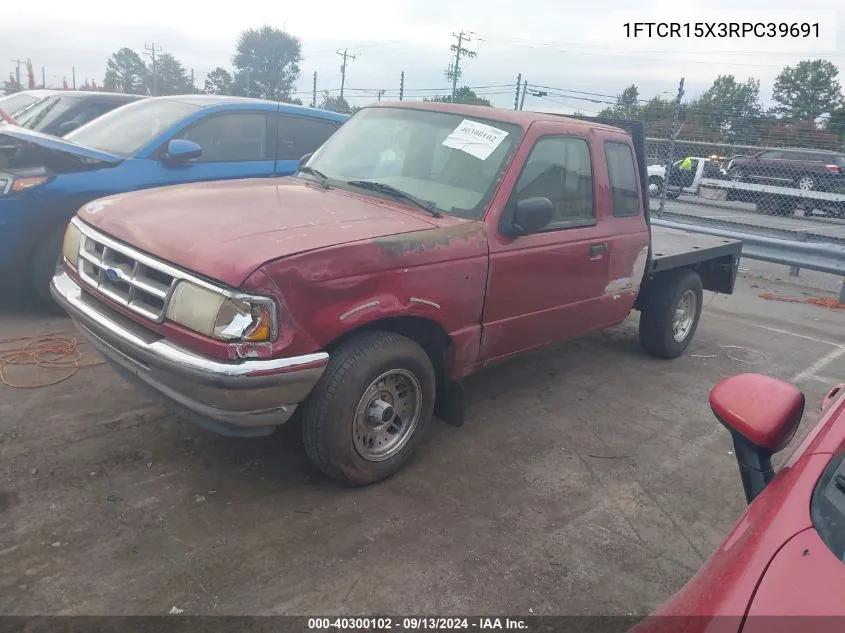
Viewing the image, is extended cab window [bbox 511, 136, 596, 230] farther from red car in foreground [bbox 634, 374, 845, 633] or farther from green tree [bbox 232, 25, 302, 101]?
green tree [bbox 232, 25, 302, 101]

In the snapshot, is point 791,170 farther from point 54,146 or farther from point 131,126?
point 54,146

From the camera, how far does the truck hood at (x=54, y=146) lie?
17.6 feet

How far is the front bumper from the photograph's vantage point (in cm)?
280

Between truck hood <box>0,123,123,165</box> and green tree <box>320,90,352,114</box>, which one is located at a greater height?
green tree <box>320,90,352,114</box>

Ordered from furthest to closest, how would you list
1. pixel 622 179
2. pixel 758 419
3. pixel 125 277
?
pixel 622 179 → pixel 125 277 → pixel 758 419

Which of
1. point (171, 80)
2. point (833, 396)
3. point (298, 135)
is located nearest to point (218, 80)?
point (171, 80)

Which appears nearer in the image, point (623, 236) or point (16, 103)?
point (623, 236)

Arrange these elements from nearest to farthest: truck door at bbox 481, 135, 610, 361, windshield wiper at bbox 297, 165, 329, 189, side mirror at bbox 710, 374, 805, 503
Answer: side mirror at bbox 710, 374, 805, 503, truck door at bbox 481, 135, 610, 361, windshield wiper at bbox 297, 165, 329, 189

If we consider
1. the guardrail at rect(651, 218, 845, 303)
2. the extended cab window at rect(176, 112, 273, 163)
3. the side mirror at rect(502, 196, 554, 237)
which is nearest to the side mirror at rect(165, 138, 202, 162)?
the extended cab window at rect(176, 112, 273, 163)

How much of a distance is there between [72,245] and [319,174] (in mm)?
1534

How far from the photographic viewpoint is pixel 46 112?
788 centimetres

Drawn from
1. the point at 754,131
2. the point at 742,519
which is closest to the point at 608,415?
the point at 742,519

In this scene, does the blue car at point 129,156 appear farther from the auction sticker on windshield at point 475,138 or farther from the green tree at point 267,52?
the green tree at point 267,52

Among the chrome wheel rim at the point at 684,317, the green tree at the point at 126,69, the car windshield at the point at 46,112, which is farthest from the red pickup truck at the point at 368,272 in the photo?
→ the green tree at the point at 126,69
